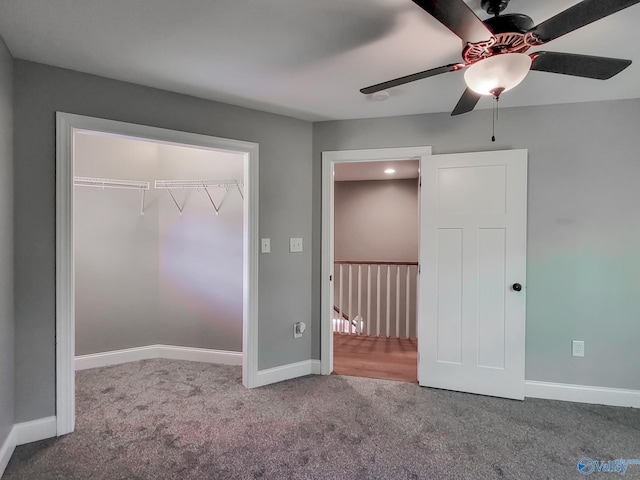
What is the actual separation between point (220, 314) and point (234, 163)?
1.53 metres

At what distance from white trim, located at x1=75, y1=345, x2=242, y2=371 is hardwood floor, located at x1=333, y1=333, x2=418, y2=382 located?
1.11 metres

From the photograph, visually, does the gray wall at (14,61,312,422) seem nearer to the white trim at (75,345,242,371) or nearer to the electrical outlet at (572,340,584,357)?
the white trim at (75,345,242,371)

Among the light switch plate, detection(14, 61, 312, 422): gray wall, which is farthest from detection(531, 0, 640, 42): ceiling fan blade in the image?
the light switch plate

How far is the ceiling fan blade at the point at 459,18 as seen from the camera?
1065mm

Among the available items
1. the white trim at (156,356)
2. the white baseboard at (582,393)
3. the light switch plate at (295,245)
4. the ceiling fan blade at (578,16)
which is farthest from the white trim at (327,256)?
the ceiling fan blade at (578,16)

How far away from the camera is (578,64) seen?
1.41 m

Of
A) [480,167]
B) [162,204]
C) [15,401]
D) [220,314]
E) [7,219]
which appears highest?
[480,167]

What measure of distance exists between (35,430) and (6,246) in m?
1.15

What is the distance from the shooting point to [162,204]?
3.31 m

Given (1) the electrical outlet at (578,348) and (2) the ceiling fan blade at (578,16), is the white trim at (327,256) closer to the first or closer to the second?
(2) the ceiling fan blade at (578,16)

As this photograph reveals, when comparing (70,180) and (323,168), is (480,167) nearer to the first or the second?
(323,168)

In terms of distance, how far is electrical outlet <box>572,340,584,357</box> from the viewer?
2500 millimetres

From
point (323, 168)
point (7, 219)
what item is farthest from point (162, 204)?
point (323, 168)

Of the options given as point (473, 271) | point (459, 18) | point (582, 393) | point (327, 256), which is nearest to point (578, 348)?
point (582, 393)
